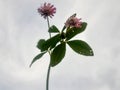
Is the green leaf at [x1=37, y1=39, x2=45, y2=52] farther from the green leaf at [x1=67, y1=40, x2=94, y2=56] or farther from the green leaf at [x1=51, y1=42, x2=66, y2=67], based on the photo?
the green leaf at [x1=67, y1=40, x2=94, y2=56]

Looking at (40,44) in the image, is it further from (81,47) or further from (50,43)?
(81,47)

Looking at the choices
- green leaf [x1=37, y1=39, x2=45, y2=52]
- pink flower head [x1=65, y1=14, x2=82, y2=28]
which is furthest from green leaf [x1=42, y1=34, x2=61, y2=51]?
pink flower head [x1=65, y1=14, x2=82, y2=28]

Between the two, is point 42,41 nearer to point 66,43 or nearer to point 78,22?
point 66,43

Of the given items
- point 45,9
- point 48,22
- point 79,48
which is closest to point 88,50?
point 79,48

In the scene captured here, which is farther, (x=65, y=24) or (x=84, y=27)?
(x=84, y=27)

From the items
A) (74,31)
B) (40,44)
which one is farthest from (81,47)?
(40,44)

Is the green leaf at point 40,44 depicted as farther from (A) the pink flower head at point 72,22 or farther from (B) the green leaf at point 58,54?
(A) the pink flower head at point 72,22
